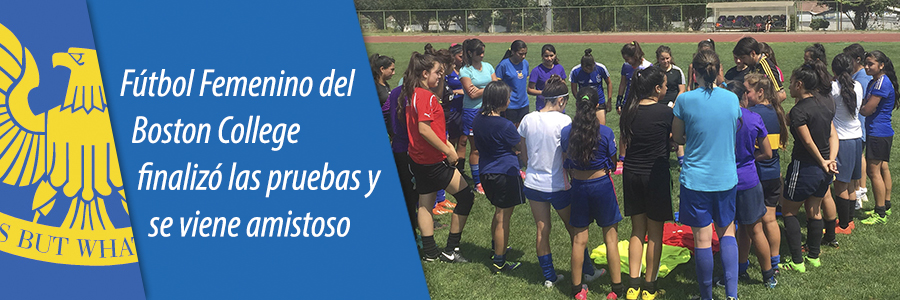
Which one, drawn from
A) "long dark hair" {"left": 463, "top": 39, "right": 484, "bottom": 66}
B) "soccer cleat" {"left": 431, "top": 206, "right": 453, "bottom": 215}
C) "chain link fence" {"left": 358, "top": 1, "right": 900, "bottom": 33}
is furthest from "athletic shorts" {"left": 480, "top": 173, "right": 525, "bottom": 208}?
"chain link fence" {"left": 358, "top": 1, "right": 900, "bottom": 33}

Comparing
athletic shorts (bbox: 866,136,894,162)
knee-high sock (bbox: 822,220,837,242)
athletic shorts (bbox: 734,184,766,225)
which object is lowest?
knee-high sock (bbox: 822,220,837,242)

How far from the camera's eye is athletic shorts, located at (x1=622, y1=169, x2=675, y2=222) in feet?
14.4

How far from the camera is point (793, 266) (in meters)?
5.26

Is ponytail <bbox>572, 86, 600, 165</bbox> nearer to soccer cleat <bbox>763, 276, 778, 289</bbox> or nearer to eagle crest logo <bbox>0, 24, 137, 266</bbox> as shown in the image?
soccer cleat <bbox>763, 276, 778, 289</bbox>

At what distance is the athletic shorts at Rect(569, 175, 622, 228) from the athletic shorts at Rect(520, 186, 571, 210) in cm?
12

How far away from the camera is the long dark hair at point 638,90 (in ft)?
13.8

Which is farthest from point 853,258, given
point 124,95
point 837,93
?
point 124,95

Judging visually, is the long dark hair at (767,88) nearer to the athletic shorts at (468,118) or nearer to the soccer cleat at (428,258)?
the soccer cleat at (428,258)

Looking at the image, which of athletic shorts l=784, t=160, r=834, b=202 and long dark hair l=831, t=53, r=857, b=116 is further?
long dark hair l=831, t=53, r=857, b=116

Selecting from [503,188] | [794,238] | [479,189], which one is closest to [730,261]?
[794,238]

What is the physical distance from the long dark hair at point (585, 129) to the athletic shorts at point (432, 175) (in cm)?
122

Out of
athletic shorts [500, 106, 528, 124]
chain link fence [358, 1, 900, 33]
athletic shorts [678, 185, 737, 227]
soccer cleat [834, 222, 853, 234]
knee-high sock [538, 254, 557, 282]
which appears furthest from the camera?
chain link fence [358, 1, 900, 33]

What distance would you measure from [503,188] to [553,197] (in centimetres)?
47

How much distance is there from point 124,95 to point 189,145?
1.25 ft
